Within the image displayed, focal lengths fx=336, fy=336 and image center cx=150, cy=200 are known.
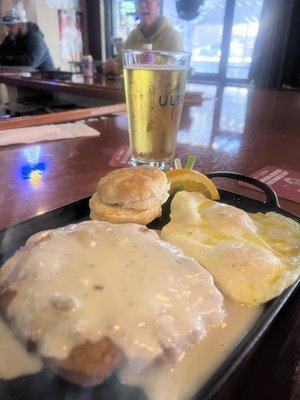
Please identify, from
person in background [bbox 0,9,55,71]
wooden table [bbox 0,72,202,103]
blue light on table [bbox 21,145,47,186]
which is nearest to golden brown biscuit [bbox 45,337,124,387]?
blue light on table [bbox 21,145,47,186]

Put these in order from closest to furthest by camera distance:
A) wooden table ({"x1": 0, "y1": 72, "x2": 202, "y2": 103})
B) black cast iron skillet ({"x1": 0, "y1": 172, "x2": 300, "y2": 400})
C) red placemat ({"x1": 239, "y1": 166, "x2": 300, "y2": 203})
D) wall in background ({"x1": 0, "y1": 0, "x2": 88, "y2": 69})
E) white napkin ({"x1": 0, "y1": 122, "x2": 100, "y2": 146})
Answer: black cast iron skillet ({"x1": 0, "y1": 172, "x2": 300, "y2": 400})
red placemat ({"x1": 239, "y1": 166, "x2": 300, "y2": 203})
white napkin ({"x1": 0, "y1": 122, "x2": 100, "y2": 146})
wooden table ({"x1": 0, "y1": 72, "x2": 202, "y2": 103})
wall in background ({"x1": 0, "y1": 0, "x2": 88, "y2": 69})

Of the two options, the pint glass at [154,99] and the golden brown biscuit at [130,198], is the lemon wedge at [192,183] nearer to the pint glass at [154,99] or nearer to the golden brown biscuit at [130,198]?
the golden brown biscuit at [130,198]

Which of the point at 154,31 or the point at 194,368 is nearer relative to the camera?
the point at 194,368

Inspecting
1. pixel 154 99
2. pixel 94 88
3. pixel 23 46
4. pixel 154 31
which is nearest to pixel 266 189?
pixel 154 99

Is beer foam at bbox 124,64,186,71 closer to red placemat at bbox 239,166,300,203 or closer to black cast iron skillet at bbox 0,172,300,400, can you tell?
red placemat at bbox 239,166,300,203

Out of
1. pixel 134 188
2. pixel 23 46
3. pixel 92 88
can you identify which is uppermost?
pixel 23 46

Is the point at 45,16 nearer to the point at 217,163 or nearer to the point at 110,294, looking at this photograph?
the point at 217,163

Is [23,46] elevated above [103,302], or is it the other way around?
[23,46]
